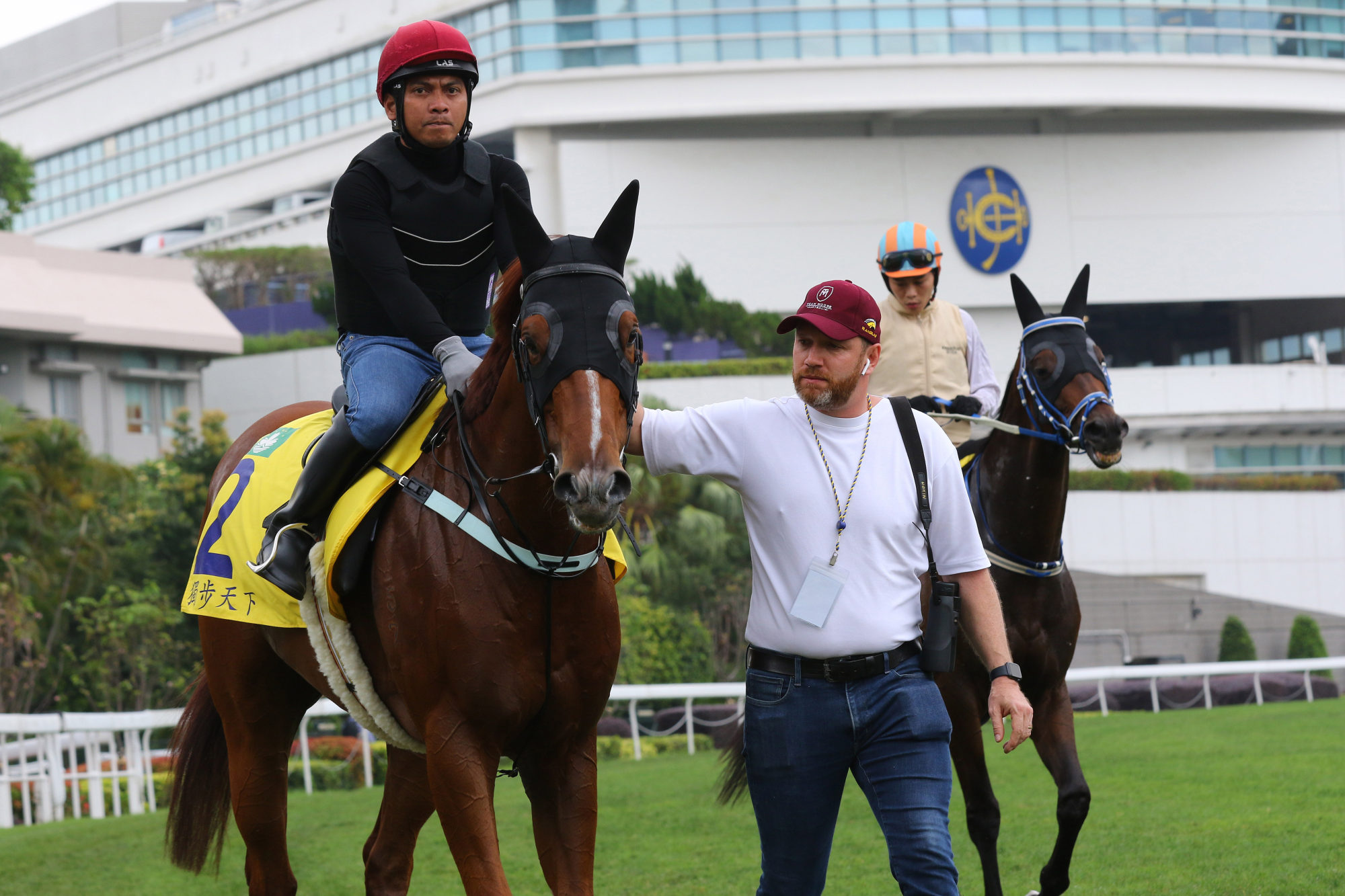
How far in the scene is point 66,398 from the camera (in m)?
32.3

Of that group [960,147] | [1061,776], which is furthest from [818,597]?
[960,147]

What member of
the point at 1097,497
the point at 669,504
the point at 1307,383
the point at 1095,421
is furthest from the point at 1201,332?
the point at 1095,421

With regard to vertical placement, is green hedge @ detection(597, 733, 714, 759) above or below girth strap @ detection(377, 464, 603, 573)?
below

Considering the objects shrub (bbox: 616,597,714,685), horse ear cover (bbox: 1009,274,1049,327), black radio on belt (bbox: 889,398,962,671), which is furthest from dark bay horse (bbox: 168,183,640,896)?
shrub (bbox: 616,597,714,685)

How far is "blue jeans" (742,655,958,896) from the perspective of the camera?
3.96 metres

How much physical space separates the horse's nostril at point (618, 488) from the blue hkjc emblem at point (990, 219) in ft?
137

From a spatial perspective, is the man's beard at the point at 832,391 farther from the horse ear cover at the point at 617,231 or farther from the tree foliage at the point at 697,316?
the tree foliage at the point at 697,316

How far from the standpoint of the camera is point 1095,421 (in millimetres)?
6199

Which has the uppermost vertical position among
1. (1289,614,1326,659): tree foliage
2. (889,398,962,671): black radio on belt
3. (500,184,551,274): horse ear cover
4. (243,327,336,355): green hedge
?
(243,327,336,355): green hedge

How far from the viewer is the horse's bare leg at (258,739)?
5352 mm

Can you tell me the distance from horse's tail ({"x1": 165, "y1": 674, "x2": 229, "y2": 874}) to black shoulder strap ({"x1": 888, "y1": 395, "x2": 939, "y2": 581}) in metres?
3.28

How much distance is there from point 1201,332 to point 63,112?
43193 millimetres

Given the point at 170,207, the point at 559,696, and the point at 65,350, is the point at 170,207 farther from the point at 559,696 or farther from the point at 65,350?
the point at 559,696

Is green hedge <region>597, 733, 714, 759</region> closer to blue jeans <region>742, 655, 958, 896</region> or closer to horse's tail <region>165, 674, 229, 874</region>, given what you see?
horse's tail <region>165, 674, 229, 874</region>
